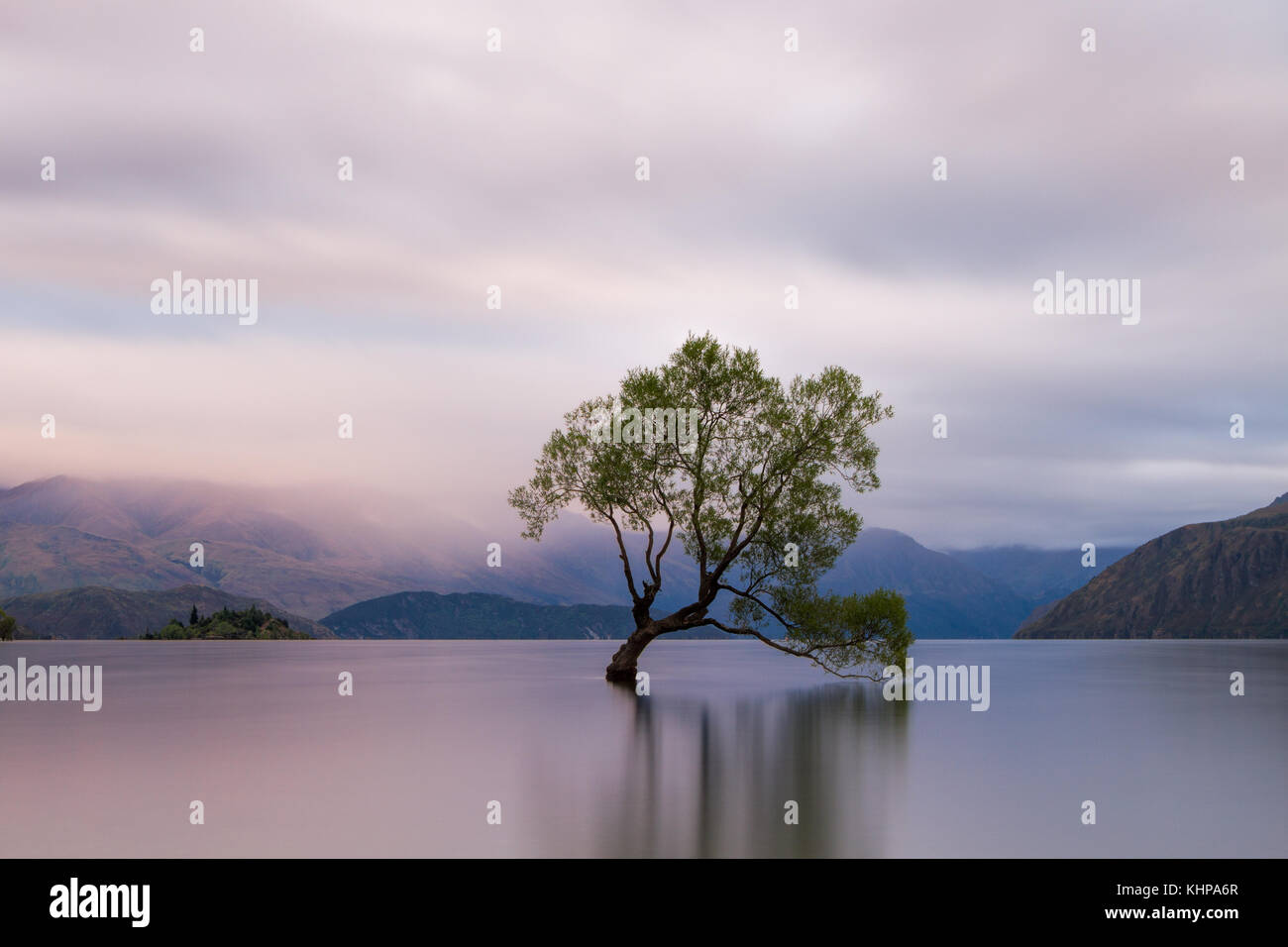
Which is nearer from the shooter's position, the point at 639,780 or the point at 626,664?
the point at 639,780

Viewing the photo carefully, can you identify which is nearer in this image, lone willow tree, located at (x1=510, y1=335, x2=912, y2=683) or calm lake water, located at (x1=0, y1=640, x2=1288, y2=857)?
calm lake water, located at (x1=0, y1=640, x2=1288, y2=857)

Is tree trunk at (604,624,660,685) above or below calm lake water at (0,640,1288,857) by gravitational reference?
below

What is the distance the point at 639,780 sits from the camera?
27.1 m

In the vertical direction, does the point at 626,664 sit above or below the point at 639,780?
below

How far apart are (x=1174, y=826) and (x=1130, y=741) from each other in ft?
59.5

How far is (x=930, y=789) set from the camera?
86.3 feet

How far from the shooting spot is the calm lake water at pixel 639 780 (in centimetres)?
1981

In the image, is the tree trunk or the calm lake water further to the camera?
the tree trunk

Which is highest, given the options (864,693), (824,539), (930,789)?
(824,539)

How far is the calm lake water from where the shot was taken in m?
Result: 19.8

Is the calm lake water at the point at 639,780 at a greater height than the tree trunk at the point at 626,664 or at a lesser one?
greater

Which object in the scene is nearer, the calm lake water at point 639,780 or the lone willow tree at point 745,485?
the calm lake water at point 639,780
